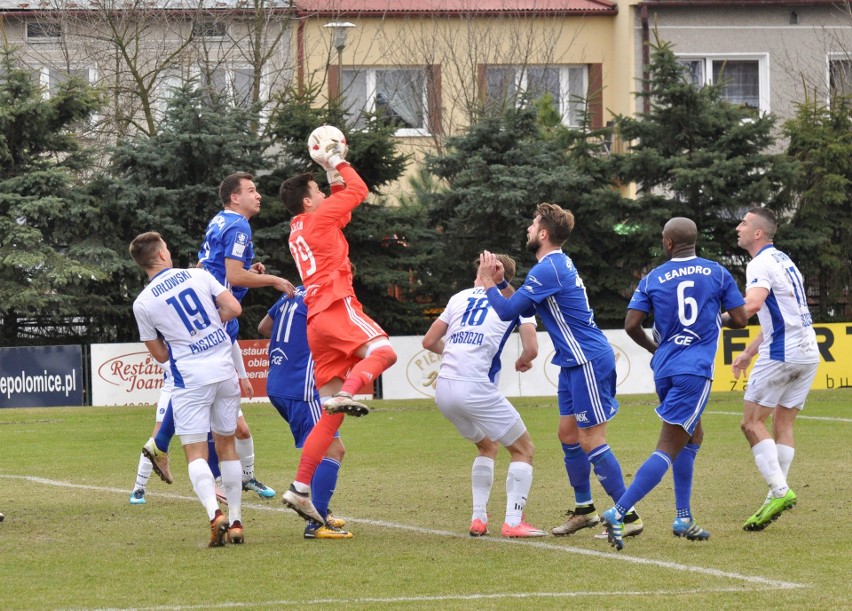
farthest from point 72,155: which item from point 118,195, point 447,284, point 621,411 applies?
point 621,411

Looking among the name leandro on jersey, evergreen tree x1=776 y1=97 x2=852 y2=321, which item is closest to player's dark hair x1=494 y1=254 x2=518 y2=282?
the name leandro on jersey

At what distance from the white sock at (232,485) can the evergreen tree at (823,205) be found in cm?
2106

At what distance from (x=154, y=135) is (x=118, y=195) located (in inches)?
68.2

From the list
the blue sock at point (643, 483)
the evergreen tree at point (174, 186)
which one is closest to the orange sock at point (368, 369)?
the blue sock at point (643, 483)

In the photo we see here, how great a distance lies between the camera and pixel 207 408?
874 cm

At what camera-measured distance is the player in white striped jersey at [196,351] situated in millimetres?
8625

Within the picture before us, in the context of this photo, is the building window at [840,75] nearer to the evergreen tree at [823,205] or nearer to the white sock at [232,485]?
the evergreen tree at [823,205]

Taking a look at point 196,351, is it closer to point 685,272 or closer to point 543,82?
point 685,272

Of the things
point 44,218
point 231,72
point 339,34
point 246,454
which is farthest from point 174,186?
point 246,454

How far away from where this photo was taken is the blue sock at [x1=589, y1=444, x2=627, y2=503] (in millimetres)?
8680

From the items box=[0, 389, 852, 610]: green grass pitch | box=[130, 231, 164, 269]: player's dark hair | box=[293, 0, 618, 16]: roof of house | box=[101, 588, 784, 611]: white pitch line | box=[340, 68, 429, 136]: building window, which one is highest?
box=[293, 0, 618, 16]: roof of house

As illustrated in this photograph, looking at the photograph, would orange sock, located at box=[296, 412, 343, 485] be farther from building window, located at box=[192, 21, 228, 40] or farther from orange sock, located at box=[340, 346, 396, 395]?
building window, located at box=[192, 21, 228, 40]

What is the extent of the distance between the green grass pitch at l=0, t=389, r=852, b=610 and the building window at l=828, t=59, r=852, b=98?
2117cm

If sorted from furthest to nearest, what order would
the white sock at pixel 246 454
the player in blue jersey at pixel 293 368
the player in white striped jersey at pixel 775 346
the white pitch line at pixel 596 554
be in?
the white sock at pixel 246 454 < the player in blue jersey at pixel 293 368 < the player in white striped jersey at pixel 775 346 < the white pitch line at pixel 596 554
